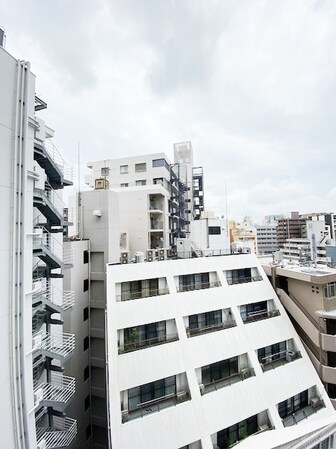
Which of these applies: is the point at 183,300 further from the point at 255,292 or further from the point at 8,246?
Result: the point at 8,246

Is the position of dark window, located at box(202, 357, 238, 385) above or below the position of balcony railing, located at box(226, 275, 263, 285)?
below

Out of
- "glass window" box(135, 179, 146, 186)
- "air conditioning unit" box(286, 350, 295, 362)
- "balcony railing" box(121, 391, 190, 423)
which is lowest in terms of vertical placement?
"balcony railing" box(121, 391, 190, 423)

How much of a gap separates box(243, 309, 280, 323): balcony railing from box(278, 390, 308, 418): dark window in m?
4.88

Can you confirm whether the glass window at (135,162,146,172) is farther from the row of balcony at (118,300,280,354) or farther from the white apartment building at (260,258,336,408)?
the row of balcony at (118,300,280,354)

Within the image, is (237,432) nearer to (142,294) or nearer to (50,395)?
(142,294)

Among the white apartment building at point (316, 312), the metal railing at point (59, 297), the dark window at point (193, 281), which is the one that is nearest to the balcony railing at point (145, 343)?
the dark window at point (193, 281)

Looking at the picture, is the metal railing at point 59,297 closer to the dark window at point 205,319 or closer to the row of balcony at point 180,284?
the row of balcony at point 180,284

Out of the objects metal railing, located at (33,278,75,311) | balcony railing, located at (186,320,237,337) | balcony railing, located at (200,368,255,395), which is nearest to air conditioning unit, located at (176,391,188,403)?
balcony railing, located at (200,368,255,395)

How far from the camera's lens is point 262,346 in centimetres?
1597

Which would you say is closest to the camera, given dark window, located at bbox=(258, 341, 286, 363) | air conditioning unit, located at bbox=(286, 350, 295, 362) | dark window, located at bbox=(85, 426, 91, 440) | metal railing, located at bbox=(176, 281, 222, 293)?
dark window, located at bbox=(258, 341, 286, 363)

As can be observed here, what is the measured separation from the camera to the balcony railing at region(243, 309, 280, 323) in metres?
17.7

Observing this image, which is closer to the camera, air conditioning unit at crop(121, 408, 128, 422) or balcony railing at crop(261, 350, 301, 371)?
air conditioning unit at crop(121, 408, 128, 422)

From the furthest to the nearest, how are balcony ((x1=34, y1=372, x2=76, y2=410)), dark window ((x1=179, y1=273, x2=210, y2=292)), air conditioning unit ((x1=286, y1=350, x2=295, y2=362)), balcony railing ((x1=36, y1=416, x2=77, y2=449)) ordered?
dark window ((x1=179, y1=273, x2=210, y2=292))
air conditioning unit ((x1=286, y1=350, x2=295, y2=362))
balcony railing ((x1=36, y1=416, x2=77, y2=449))
balcony ((x1=34, y1=372, x2=76, y2=410))

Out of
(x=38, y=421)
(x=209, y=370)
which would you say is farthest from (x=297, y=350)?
(x=38, y=421)
